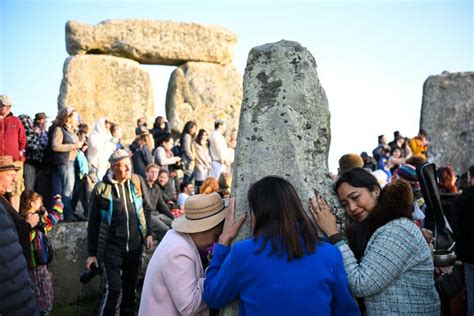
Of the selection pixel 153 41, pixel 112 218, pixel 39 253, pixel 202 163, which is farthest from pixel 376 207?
pixel 153 41

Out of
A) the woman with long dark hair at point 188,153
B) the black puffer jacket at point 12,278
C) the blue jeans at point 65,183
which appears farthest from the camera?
the woman with long dark hair at point 188,153

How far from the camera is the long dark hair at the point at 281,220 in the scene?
2.47m

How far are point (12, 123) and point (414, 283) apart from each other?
18.3 feet

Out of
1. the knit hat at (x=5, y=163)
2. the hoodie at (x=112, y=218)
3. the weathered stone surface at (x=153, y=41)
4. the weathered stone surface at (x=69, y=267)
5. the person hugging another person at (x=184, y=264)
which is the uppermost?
the weathered stone surface at (x=153, y=41)

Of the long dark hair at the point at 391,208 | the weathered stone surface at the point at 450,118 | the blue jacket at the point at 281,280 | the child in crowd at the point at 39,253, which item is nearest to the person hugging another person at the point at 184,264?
the blue jacket at the point at 281,280

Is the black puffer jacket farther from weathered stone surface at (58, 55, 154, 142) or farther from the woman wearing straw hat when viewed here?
weathered stone surface at (58, 55, 154, 142)

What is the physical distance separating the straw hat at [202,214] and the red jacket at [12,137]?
14.6 feet

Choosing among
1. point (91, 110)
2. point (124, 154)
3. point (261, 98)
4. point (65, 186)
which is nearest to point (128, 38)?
point (91, 110)

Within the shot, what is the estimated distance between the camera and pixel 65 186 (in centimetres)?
773

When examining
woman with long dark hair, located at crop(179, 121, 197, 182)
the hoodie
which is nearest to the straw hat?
the hoodie

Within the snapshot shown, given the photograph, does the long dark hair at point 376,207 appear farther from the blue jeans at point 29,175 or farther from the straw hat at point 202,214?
the blue jeans at point 29,175

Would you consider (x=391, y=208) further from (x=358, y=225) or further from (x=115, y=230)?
(x=115, y=230)

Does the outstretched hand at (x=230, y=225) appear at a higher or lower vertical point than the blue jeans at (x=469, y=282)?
higher

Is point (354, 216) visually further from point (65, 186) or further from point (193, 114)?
point (193, 114)
